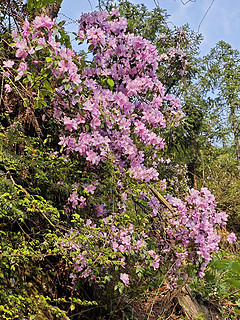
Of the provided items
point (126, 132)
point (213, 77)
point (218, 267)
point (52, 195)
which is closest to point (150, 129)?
point (126, 132)

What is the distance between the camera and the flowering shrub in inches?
91.2

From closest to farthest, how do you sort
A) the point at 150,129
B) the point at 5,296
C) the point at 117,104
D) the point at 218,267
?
the point at 5,296 < the point at 117,104 < the point at 150,129 < the point at 218,267

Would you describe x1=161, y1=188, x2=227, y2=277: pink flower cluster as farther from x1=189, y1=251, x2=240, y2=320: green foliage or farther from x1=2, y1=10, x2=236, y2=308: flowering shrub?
x1=189, y1=251, x2=240, y2=320: green foliage

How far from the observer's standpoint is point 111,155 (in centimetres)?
255

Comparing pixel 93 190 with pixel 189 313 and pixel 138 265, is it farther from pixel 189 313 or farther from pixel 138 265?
pixel 189 313

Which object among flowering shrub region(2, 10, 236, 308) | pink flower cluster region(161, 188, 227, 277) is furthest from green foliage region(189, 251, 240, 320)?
pink flower cluster region(161, 188, 227, 277)

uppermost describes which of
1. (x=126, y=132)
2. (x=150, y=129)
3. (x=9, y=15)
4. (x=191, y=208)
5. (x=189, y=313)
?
(x=9, y=15)

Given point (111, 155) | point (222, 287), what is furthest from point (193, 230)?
point (222, 287)

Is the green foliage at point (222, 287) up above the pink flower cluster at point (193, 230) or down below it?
below

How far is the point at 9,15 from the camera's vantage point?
325cm

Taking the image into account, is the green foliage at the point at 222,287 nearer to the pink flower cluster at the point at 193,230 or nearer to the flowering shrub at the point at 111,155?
the flowering shrub at the point at 111,155

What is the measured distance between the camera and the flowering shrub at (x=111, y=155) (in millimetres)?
2316

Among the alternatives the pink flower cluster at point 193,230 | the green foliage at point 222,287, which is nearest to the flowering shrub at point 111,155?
the pink flower cluster at point 193,230

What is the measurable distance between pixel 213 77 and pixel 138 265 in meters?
10.8
